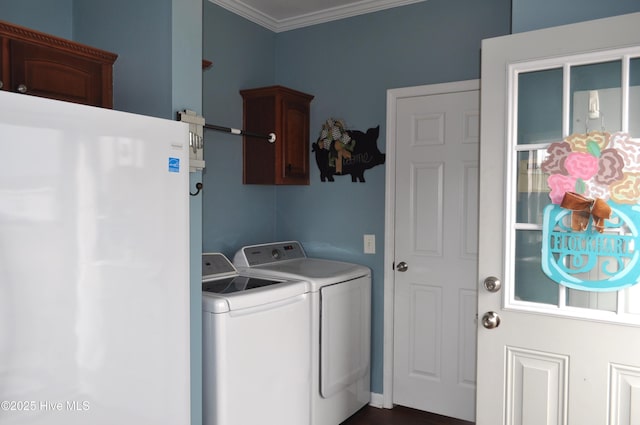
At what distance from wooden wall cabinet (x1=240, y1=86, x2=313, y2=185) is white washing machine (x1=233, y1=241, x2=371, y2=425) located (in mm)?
502

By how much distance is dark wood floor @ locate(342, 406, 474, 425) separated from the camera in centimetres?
304

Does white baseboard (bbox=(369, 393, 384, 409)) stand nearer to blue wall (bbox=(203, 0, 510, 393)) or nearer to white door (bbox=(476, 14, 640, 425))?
blue wall (bbox=(203, 0, 510, 393))

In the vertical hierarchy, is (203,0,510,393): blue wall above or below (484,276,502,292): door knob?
above

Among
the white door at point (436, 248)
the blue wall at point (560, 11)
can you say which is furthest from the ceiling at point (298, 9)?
the blue wall at point (560, 11)

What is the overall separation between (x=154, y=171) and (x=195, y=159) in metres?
0.43

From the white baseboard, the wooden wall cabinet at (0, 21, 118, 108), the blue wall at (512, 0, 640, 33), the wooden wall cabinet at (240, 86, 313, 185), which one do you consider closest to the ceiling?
the wooden wall cabinet at (240, 86, 313, 185)

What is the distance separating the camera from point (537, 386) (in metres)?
1.86

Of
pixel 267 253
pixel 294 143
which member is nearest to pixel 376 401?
pixel 267 253

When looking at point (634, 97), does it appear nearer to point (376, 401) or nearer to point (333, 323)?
point (333, 323)

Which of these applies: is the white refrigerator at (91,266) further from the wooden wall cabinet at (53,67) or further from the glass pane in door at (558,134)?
the glass pane in door at (558,134)

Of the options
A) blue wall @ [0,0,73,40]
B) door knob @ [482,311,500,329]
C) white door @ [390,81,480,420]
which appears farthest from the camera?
white door @ [390,81,480,420]

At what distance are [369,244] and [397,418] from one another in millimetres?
1138

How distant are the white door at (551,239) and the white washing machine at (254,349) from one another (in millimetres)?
965

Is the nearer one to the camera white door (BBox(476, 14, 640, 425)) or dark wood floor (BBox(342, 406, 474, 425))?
white door (BBox(476, 14, 640, 425))
